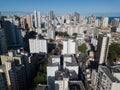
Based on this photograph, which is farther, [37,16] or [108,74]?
[37,16]

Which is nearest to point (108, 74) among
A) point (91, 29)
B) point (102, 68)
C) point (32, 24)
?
point (102, 68)

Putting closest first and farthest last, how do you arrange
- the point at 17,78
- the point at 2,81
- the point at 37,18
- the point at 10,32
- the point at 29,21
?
the point at 2,81 < the point at 17,78 < the point at 10,32 < the point at 29,21 < the point at 37,18

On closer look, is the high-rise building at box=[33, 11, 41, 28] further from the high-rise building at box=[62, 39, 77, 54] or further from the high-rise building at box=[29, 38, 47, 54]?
the high-rise building at box=[62, 39, 77, 54]

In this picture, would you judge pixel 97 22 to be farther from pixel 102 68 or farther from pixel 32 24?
pixel 102 68

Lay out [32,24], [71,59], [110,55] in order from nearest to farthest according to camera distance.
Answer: [71,59]
[110,55]
[32,24]

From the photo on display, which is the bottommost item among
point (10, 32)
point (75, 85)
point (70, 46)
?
point (75, 85)

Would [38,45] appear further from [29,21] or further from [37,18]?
[37,18]

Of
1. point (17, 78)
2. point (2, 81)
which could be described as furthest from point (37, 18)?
point (2, 81)

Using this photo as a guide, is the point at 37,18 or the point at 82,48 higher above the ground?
the point at 37,18
